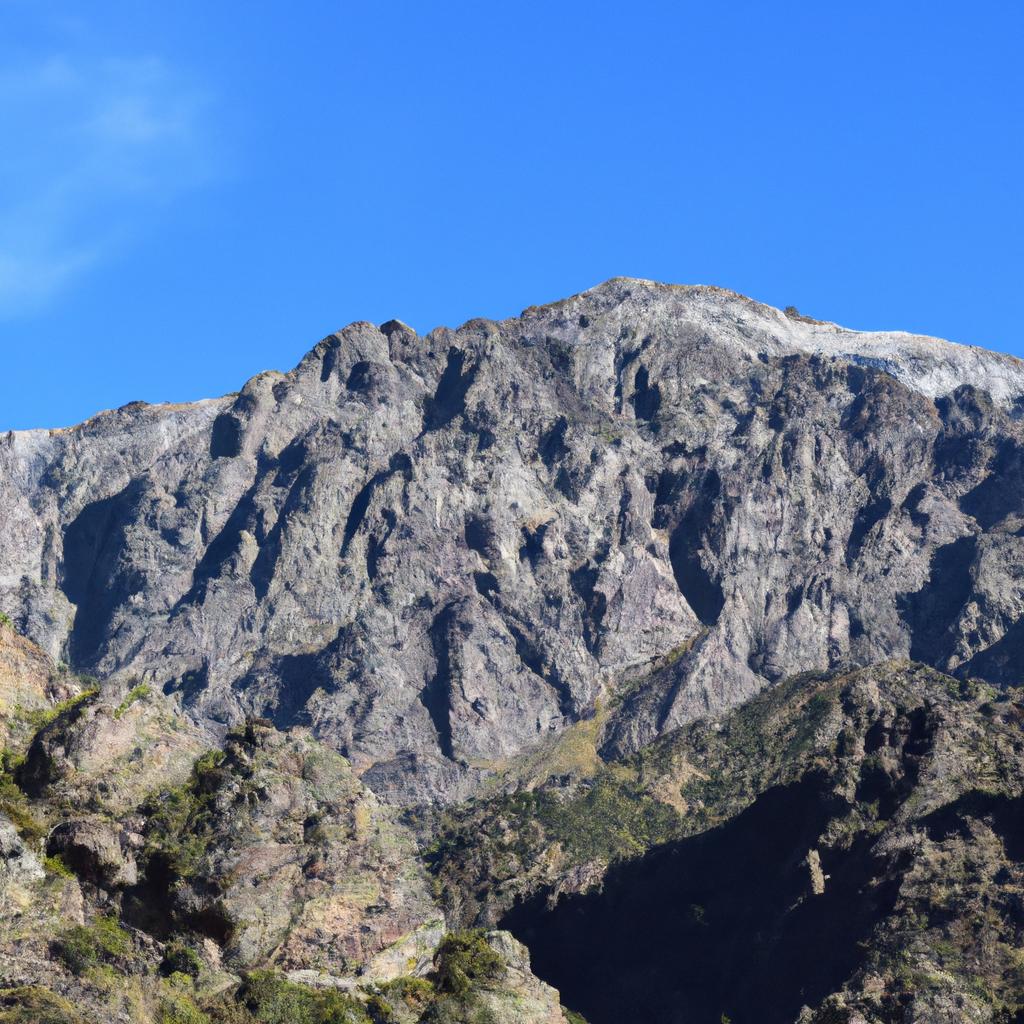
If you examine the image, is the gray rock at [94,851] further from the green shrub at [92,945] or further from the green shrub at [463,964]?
the green shrub at [463,964]

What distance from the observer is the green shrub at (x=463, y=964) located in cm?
13400

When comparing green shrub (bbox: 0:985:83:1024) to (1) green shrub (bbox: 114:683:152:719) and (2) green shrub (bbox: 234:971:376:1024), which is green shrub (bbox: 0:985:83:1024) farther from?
(1) green shrub (bbox: 114:683:152:719)

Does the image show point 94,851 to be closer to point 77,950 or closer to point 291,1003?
point 291,1003

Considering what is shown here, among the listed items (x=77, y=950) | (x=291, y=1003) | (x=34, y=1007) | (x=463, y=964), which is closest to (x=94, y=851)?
(x=291, y=1003)

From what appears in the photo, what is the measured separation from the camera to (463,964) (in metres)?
137

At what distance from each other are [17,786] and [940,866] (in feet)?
326

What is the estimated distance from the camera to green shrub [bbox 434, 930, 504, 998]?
134 meters

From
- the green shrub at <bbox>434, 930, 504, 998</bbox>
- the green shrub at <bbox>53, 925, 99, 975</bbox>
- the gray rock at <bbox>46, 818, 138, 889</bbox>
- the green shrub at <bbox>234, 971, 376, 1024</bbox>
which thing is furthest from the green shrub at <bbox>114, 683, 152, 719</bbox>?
the green shrub at <bbox>53, 925, 99, 975</bbox>

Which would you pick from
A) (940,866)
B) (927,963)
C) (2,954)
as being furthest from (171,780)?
(940,866)

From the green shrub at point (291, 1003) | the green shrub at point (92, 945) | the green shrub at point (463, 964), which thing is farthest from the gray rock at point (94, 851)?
the green shrub at point (463, 964)

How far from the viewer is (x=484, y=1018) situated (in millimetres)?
131625

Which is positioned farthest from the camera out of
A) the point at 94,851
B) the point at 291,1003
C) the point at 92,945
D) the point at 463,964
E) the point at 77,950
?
the point at 463,964

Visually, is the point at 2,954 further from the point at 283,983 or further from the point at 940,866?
the point at 940,866

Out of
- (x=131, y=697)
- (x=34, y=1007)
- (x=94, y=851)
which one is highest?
(x=131, y=697)
